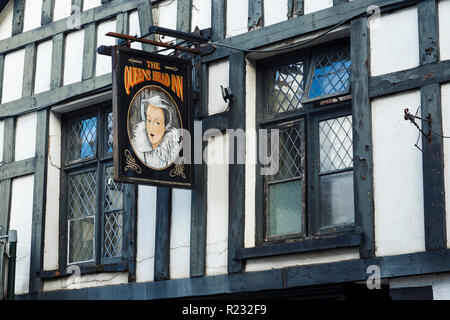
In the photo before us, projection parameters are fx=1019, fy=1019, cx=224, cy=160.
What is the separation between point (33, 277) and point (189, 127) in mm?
3010

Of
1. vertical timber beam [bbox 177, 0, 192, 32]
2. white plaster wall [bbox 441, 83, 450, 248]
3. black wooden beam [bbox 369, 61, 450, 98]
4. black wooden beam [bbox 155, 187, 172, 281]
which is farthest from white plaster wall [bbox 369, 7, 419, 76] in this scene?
black wooden beam [bbox 155, 187, 172, 281]

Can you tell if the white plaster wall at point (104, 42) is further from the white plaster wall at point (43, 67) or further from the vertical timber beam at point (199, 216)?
the vertical timber beam at point (199, 216)

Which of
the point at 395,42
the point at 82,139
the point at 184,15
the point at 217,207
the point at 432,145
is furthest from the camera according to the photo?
the point at 82,139

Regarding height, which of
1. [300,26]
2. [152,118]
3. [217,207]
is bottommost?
[217,207]

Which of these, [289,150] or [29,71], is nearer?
[289,150]

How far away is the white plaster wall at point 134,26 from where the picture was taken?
1145 cm

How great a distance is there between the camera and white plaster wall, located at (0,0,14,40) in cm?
1305

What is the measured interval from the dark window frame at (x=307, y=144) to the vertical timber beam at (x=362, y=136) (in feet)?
0.68

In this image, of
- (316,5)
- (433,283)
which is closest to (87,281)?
(316,5)

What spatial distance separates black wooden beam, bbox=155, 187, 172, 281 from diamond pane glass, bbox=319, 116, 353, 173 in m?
1.83

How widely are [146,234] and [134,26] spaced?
2411mm

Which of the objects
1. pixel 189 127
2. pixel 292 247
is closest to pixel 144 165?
pixel 189 127

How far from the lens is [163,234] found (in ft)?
34.7

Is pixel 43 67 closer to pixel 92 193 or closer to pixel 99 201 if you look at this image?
pixel 92 193
